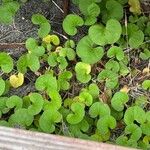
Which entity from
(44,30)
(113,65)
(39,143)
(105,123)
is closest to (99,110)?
(105,123)

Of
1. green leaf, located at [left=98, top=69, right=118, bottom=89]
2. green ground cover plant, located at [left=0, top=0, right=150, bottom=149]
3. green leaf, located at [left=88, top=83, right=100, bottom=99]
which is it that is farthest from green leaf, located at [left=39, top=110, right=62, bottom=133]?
green leaf, located at [left=98, top=69, right=118, bottom=89]

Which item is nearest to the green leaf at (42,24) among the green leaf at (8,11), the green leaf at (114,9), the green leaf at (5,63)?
the green leaf at (8,11)

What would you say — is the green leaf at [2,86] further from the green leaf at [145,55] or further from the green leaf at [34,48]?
the green leaf at [145,55]

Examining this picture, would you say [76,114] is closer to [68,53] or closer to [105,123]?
[105,123]

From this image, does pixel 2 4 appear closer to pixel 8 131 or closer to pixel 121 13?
pixel 121 13

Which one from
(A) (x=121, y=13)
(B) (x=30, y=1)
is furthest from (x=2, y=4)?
(A) (x=121, y=13)

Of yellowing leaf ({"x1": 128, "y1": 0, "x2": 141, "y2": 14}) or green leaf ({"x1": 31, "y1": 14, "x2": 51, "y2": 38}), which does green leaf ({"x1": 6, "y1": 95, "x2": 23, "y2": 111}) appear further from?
yellowing leaf ({"x1": 128, "y1": 0, "x2": 141, "y2": 14})
